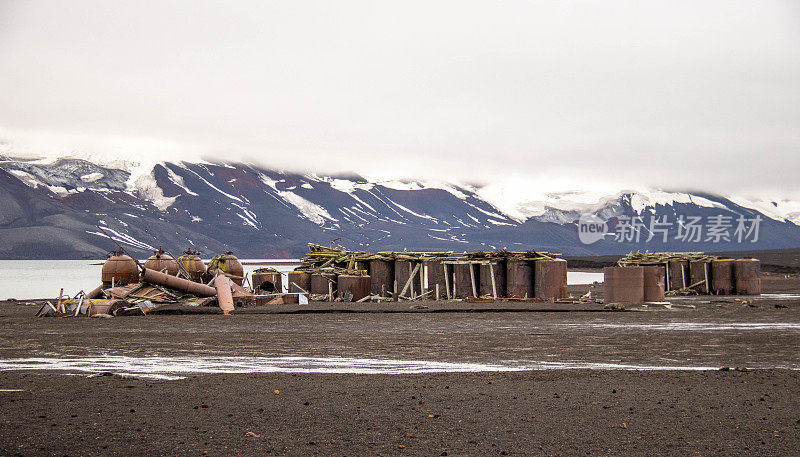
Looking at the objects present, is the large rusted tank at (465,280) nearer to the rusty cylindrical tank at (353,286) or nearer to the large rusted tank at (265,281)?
the rusty cylindrical tank at (353,286)

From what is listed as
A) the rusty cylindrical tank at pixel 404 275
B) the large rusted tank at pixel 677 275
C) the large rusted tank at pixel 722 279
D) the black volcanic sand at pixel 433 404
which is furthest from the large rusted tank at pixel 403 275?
the black volcanic sand at pixel 433 404

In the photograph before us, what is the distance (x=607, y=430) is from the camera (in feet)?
30.0

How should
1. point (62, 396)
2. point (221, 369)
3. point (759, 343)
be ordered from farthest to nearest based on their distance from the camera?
point (759, 343) < point (221, 369) < point (62, 396)

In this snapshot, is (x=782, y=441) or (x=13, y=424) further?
(x=13, y=424)

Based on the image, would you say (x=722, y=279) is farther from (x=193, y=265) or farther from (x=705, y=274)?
(x=193, y=265)

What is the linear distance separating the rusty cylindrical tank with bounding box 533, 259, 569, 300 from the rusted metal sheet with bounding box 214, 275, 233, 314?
1383 centimetres

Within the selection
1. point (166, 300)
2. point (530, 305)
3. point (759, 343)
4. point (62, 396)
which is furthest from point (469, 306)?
point (62, 396)

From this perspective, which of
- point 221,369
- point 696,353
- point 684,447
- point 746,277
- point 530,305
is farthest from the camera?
point 746,277

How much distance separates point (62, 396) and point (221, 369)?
3758 mm

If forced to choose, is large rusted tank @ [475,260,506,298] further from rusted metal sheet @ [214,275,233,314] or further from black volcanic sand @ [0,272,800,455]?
black volcanic sand @ [0,272,800,455]

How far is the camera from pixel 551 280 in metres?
36.4

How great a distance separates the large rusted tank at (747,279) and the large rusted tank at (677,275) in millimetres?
2516

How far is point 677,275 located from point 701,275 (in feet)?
4.01

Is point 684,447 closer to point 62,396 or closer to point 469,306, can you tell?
point 62,396
